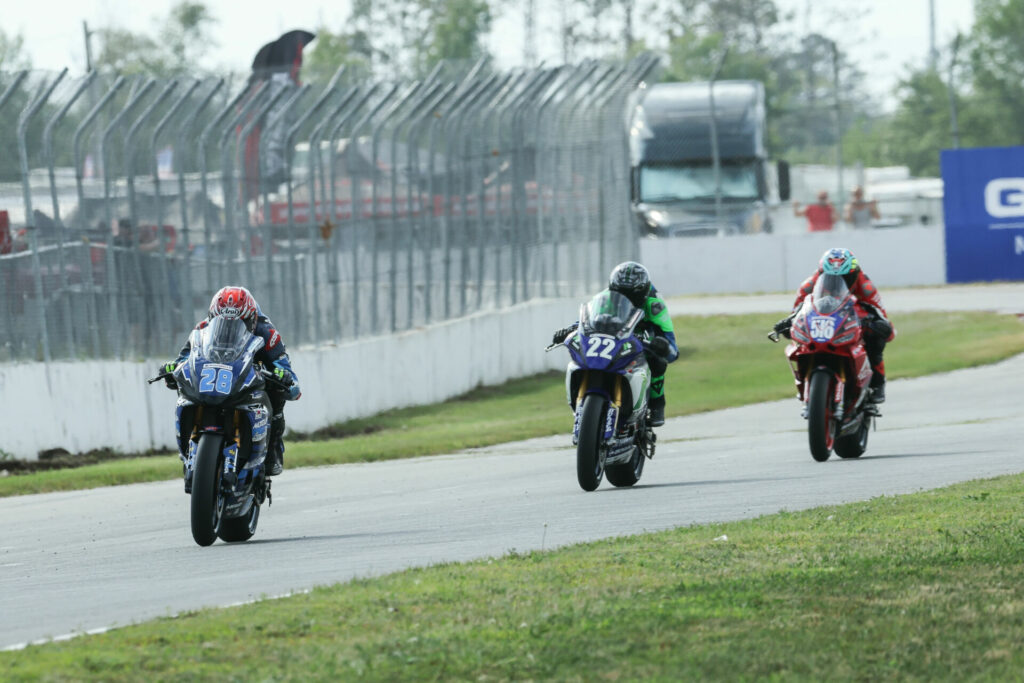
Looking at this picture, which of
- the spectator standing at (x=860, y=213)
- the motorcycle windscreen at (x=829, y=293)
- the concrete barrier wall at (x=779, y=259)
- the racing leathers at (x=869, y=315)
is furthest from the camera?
the spectator standing at (x=860, y=213)

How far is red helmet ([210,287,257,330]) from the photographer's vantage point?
10.5 meters

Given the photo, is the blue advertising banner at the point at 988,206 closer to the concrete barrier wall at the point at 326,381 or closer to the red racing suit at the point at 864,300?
the concrete barrier wall at the point at 326,381

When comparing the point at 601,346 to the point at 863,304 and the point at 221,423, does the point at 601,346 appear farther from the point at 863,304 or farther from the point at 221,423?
the point at 863,304

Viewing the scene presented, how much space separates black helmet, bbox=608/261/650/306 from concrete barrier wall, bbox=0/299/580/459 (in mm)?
6768

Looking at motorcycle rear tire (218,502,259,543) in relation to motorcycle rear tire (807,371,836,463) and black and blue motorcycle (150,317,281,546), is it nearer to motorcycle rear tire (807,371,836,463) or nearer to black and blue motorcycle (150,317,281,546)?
black and blue motorcycle (150,317,281,546)

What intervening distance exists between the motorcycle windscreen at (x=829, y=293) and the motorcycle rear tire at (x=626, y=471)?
194 cm

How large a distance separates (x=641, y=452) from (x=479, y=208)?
13.4m

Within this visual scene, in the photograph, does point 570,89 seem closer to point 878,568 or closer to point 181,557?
point 181,557

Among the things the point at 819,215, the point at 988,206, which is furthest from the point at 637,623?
the point at 819,215

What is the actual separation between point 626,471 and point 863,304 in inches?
107

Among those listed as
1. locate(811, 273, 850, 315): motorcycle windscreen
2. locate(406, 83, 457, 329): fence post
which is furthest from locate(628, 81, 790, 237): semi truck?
locate(811, 273, 850, 315): motorcycle windscreen

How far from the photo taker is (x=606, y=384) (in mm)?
12383

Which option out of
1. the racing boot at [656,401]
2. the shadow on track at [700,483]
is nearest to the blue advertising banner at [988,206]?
the shadow on track at [700,483]

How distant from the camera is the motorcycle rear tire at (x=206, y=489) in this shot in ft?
33.2
